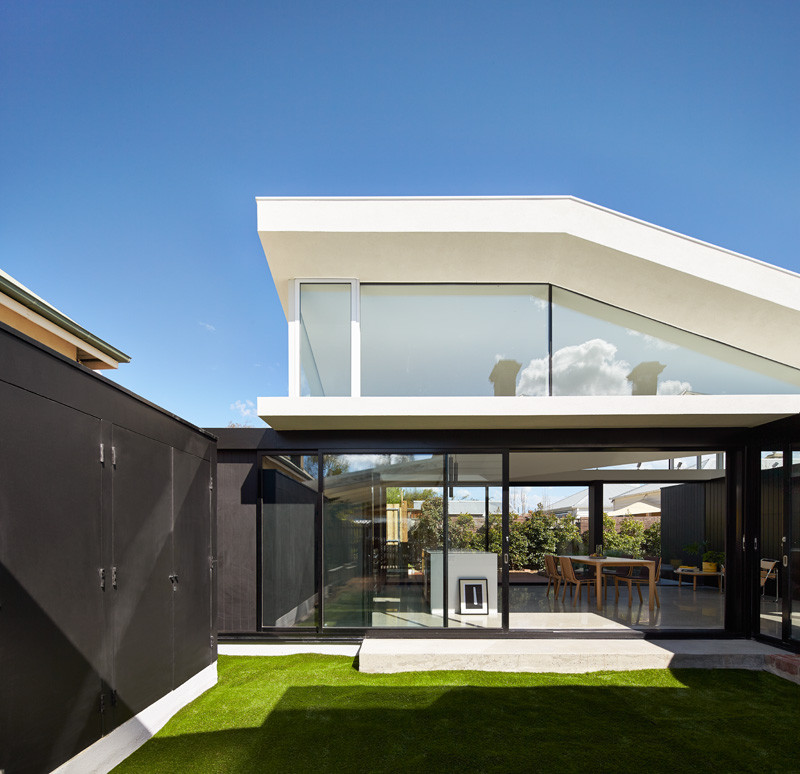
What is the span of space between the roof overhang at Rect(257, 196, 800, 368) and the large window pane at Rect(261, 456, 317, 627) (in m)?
2.60

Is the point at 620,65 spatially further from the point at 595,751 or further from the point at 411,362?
the point at 595,751

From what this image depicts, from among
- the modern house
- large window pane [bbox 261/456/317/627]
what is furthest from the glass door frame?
large window pane [bbox 261/456/317/627]

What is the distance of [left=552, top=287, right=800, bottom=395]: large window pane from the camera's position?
24.1ft

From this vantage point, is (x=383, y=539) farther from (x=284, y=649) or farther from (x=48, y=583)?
(x=48, y=583)

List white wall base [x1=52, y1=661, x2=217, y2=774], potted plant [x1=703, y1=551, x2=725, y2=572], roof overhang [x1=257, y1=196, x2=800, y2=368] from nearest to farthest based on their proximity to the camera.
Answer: white wall base [x1=52, y1=661, x2=217, y2=774], roof overhang [x1=257, y1=196, x2=800, y2=368], potted plant [x1=703, y1=551, x2=725, y2=572]

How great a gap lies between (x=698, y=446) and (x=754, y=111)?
24.1 feet

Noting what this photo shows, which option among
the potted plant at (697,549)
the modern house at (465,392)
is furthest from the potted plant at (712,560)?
the modern house at (465,392)

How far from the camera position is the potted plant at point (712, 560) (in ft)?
42.0

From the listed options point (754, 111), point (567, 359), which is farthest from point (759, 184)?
point (567, 359)

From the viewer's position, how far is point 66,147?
1792 centimetres

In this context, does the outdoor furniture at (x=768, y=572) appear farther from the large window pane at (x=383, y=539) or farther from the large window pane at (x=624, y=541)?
the large window pane at (x=383, y=539)

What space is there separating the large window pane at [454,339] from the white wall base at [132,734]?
11.9ft

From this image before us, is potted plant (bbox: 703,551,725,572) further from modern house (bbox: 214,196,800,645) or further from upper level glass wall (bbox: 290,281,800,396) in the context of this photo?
upper level glass wall (bbox: 290,281,800,396)

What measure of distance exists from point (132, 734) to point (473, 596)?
4800 mm
